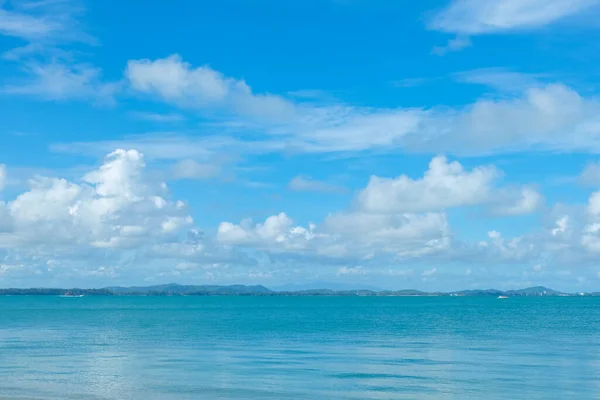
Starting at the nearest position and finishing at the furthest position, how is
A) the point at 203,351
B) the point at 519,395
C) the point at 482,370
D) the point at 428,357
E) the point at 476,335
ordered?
the point at 519,395
the point at 482,370
the point at 428,357
the point at 203,351
the point at 476,335

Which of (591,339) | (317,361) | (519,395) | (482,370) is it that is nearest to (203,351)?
(317,361)

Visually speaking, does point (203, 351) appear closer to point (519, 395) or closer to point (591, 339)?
point (519, 395)

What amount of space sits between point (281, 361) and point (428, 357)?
1439cm

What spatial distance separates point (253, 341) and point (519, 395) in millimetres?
44817

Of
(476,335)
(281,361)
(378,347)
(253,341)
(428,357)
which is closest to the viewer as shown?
(281,361)

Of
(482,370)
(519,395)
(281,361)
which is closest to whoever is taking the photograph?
(519,395)

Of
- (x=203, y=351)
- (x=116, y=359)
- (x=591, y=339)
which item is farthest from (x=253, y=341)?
(x=591, y=339)

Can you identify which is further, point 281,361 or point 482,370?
point 281,361

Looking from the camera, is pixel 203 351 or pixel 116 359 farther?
pixel 203 351

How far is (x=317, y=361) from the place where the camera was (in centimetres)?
6381

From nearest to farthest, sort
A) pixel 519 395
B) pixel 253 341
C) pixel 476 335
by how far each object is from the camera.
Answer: pixel 519 395 → pixel 253 341 → pixel 476 335

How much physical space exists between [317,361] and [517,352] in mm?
21899

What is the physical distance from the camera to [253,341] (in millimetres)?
86188

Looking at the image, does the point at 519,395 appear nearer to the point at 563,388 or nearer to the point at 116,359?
the point at 563,388
